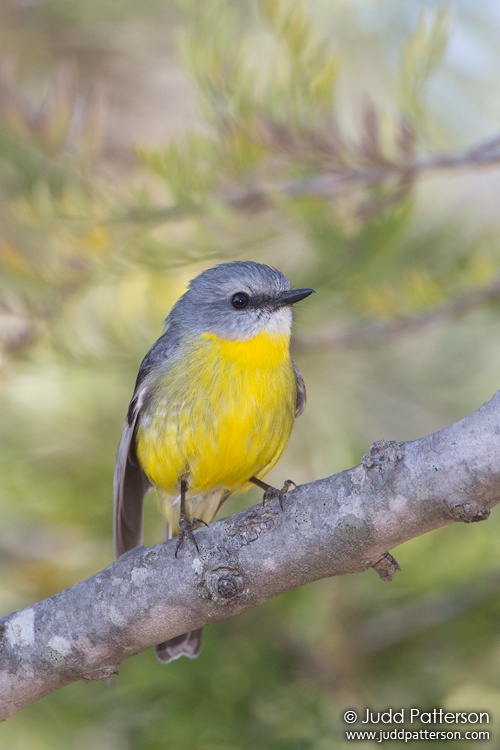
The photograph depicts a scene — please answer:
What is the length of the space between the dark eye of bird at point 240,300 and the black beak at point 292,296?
16 centimetres

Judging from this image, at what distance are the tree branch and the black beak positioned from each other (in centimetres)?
129

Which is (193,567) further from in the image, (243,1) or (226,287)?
(243,1)

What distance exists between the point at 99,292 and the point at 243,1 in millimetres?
2833

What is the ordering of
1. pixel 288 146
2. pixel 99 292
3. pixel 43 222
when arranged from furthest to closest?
pixel 99 292, pixel 43 222, pixel 288 146

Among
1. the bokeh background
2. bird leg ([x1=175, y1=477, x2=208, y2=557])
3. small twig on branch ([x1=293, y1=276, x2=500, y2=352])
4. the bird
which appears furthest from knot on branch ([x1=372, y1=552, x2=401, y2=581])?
small twig on branch ([x1=293, y1=276, x2=500, y2=352])

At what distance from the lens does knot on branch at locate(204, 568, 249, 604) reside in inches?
99.5

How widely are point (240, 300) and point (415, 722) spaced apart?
1974mm

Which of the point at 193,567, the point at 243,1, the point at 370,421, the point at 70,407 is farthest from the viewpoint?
the point at 243,1

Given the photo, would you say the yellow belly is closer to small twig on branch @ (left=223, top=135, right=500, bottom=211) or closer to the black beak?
the black beak

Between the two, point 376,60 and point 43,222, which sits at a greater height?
point 376,60

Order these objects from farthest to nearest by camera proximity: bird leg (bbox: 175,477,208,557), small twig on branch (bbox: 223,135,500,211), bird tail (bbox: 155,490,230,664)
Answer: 1. bird tail (bbox: 155,490,230,664)
2. small twig on branch (bbox: 223,135,500,211)
3. bird leg (bbox: 175,477,208,557)

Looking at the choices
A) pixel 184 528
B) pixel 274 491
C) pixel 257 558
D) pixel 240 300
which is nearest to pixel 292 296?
pixel 240 300

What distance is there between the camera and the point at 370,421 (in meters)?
5.17

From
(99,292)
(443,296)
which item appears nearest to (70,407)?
(99,292)
